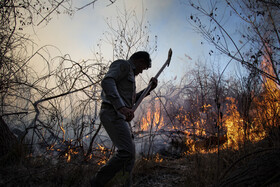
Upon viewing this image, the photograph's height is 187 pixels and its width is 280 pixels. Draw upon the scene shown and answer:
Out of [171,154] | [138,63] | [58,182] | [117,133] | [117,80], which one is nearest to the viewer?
[117,133]

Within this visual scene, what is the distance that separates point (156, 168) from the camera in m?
4.74

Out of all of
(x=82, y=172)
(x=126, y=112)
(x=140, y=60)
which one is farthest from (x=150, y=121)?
(x=126, y=112)

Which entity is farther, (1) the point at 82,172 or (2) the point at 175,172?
A: (2) the point at 175,172

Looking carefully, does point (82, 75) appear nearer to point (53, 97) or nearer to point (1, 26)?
point (53, 97)

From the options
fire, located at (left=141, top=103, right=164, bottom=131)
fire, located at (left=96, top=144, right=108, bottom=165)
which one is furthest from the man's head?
fire, located at (left=141, top=103, right=164, bottom=131)

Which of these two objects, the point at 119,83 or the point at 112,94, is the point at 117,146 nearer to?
the point at 112,94

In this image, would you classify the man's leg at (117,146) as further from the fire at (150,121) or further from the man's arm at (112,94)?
the fire at (150,121)

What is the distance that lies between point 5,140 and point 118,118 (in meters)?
3.32

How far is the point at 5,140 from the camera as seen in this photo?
3783 mm

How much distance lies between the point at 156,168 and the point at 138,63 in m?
3.40

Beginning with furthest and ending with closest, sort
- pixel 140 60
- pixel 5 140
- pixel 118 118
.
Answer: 1. pixel 5 140
2. pixel 140 60
3. pixel 118 118

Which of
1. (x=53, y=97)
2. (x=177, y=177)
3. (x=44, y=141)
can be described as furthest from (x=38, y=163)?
(x=177, y=177)

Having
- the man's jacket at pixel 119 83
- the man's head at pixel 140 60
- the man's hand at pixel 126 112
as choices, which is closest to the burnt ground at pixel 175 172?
the man's hand at pixel 126 112

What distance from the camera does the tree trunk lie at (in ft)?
12.2
